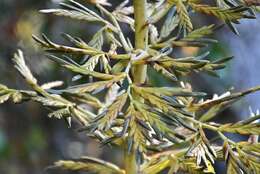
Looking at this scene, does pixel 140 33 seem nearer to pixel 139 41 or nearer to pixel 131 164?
pixel 139 41

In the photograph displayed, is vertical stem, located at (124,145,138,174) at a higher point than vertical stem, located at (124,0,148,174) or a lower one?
lower

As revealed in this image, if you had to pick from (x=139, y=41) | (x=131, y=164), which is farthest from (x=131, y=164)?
(x=139, y=41)

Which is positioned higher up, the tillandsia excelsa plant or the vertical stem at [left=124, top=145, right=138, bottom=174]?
the tillandsia excelsa plant

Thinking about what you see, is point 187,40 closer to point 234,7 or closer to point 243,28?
point 234,7

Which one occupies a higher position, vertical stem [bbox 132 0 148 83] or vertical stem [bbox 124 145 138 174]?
vertical stem [bbox 132 0 148 83]

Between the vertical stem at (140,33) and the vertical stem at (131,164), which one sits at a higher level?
the vertical stem at (140,33)

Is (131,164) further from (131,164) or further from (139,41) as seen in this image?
(139,41)

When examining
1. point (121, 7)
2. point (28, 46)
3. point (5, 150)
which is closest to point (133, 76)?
point (121, 7)

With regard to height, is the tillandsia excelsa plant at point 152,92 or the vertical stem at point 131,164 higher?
the tillandsia excelsa plant at point 152,92
